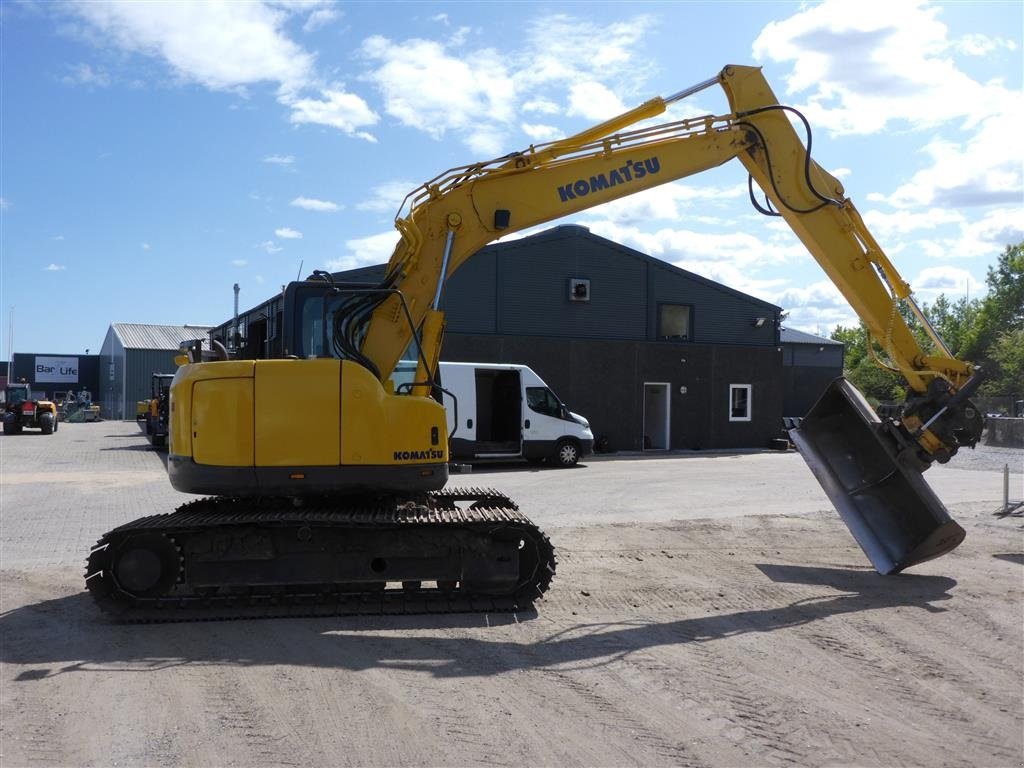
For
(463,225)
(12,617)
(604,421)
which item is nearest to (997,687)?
(463,225)

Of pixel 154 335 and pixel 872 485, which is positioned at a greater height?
pixel 154 335

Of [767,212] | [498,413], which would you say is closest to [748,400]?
[498,413]

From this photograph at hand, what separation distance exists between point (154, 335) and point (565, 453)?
4647 cm

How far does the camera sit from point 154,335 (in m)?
60.3

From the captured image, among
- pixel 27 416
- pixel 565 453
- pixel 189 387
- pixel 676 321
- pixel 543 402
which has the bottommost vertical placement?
pixel 565 453

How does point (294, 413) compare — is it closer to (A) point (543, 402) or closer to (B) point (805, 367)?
(A) point (543, 402)

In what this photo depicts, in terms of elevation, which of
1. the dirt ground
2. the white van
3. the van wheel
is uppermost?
the white van

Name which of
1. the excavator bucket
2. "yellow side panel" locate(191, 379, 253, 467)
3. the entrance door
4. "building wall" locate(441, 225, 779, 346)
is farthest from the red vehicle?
the excavator bucket

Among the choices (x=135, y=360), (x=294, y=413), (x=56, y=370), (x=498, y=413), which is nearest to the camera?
(x=294, y=413)

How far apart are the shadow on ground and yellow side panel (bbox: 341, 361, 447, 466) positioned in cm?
136

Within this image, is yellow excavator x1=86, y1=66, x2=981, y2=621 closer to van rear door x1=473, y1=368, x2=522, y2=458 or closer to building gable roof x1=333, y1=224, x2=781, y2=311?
van rear door x1=473, y1=368, x2=522, y2=458

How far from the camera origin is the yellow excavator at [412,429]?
7480 millimetres

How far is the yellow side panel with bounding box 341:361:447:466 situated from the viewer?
7.52 m

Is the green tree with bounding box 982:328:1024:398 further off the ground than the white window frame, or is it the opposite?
the green tree with bounding box 982:328:1024:398
